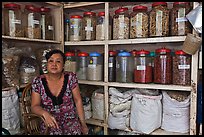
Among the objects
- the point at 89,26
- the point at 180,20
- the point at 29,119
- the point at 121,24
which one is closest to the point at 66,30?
the point at 89,26

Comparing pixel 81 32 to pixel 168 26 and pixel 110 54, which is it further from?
pixel 168 26

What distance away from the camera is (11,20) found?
1.93 metres

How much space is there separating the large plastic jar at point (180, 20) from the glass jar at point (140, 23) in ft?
0.74

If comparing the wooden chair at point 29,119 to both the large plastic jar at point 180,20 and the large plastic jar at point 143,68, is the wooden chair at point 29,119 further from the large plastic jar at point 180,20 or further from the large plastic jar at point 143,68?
the large plastic jar at point 180,20

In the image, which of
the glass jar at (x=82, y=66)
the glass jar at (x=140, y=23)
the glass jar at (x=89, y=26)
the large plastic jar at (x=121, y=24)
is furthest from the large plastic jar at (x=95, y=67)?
the glass jar at (x=140, y=23)

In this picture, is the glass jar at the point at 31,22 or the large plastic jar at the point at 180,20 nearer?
the large plastic jar at the point at 180,20

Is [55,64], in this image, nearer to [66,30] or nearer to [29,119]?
[29,119]

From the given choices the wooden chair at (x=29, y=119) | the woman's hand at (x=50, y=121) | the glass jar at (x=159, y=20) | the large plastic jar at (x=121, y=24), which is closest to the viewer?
the woman's hand at (x=50, y=121)

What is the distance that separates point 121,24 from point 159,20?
35 centimetres

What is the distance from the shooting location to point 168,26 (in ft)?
6.04

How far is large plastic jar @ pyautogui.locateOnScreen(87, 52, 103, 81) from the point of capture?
2.17m

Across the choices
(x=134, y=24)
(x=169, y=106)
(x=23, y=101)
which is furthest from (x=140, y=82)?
(x=23, y=101)

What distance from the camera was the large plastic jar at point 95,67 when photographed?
2.17 m

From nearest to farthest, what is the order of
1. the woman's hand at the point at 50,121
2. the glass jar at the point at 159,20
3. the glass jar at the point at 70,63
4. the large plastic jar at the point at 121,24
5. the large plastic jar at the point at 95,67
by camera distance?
1. the woman's hand at the point at 50,121
2. the glass jar at the point at 159,20
3. the large plastic jar at the point at 121,24
4. the large plastic jar at the point at 95,67
5. the glass jar at the point at 70,63
